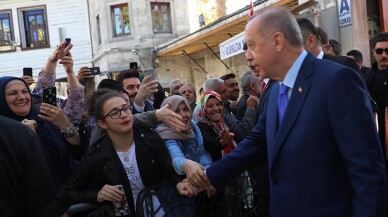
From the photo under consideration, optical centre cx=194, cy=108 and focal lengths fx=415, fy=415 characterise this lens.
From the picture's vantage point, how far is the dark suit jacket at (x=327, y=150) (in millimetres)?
1899

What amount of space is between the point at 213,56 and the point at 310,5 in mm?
8840

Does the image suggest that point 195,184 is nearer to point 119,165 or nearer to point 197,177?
point 197,177

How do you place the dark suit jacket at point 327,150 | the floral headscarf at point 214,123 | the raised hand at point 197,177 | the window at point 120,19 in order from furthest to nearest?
the window at point 120,19 → the floral headscarf at point 214,123 → the raised hand at point 197,177 → the dark suit jacket at point 327,150

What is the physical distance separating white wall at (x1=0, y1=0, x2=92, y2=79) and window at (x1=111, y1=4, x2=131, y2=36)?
239 cm

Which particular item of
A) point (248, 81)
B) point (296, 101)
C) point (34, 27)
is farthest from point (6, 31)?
point (296, 101)

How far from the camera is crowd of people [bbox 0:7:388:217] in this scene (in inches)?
76.5

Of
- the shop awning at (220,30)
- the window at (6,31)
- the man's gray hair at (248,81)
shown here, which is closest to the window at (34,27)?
the window at (6,31)

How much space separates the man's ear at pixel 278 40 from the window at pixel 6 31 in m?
23.0

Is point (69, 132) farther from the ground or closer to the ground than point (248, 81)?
closer to the ground

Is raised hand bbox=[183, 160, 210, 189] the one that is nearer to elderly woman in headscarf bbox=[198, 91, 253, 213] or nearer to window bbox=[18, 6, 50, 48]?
elderly woman in headscarf bbox=[198, 91, 253, 213]

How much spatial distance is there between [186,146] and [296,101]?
1.67 meters

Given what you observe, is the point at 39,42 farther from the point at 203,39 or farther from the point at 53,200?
the point at 53,200

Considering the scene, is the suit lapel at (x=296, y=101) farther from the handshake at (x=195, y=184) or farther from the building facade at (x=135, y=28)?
the building facade at (x=135, y=28)

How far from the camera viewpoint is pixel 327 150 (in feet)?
6.56
